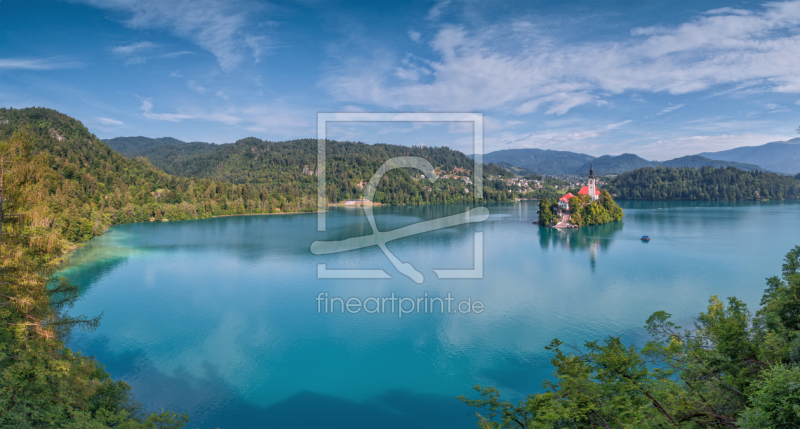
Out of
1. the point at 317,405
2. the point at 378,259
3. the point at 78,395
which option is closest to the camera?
the point at 78,395

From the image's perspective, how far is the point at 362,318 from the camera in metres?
19.8

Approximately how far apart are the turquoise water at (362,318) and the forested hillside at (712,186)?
74.9 metres

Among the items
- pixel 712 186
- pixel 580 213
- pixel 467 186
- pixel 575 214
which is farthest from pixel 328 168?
pixel 712 186

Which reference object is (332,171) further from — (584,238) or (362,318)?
(362,318)

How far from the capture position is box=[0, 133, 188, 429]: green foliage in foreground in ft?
23.8

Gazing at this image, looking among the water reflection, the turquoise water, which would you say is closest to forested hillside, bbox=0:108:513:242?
the turquoise water

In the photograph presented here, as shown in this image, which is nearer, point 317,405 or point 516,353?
point 317,405

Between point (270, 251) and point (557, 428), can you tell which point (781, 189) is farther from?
point (557, 428)

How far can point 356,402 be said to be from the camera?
12.5 metres

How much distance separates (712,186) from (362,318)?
121 m

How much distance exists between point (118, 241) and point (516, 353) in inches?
1804

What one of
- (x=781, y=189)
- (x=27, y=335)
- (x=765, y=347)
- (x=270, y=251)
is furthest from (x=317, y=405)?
(x=781, y=189)

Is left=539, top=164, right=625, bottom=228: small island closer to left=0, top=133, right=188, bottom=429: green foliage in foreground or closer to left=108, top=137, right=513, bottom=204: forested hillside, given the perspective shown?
left=0, top=133, right=188, bottom=429: green foliage in foreground

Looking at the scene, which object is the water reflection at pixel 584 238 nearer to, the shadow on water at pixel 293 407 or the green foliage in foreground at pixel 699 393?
the shadow on water at pixel 293 407
